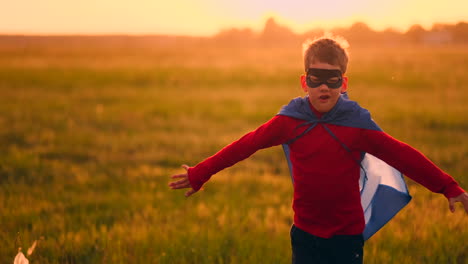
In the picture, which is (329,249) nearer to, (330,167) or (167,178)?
(330,167)

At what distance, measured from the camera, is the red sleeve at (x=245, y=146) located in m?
2.44

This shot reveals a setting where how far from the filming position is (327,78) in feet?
7.63

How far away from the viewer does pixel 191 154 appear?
23.2 ft

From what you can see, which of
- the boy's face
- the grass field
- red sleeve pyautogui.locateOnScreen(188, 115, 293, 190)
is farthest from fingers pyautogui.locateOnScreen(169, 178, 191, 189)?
the grass field

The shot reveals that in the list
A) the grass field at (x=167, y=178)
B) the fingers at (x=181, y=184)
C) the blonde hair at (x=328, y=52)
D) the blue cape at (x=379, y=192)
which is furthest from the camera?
the grass field at (x=167, y=178)

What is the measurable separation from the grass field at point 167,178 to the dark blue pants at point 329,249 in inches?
36.2

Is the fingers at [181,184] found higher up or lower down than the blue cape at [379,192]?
higher up

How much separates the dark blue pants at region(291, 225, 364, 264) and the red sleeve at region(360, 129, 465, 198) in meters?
0.51

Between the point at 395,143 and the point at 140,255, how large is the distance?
2199 mm

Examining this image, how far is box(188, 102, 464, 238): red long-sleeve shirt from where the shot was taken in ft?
7.46

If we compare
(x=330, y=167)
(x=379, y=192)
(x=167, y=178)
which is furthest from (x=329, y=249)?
(x=167, y=178)

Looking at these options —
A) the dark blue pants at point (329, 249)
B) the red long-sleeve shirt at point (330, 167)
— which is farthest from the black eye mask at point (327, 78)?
the dark blue pants at point (329, 249)

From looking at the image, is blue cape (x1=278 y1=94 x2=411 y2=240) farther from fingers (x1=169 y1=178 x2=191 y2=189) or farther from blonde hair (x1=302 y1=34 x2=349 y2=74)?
fingers (x1=169 y1=178 x2=191 y2=189)

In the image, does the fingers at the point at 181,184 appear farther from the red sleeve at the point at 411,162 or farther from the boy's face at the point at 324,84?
the red sleeve at the point at 411,162
